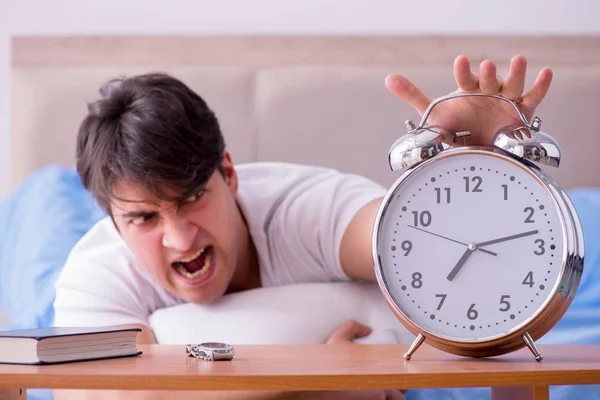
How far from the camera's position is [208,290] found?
157cm

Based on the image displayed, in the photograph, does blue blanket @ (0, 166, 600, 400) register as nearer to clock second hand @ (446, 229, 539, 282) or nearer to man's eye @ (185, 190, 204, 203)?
man's eye @ (185, 190, 204, 203)

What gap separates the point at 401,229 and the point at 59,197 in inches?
62.9

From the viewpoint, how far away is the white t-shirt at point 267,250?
160 centimetres

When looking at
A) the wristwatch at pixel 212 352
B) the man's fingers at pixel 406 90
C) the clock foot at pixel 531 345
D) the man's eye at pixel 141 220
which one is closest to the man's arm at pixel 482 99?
the man's fingers at pixel 406 90

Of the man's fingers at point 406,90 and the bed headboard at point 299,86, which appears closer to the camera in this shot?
the man's fingers at point 406,90

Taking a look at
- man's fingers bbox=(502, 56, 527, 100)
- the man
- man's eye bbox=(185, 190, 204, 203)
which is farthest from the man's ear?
man's fingers bbox=(502, 56, 527, 100)

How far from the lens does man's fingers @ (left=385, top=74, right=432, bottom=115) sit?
3.51 ft

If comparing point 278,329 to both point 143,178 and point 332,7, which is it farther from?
point 332,7

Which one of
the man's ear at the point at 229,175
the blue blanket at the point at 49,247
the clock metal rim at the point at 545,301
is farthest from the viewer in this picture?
the blue blanket at the point at 49,247

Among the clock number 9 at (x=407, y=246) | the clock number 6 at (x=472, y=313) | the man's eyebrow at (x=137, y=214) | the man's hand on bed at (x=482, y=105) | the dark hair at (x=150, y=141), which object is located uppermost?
the man's hand on bed at (x=482, y=105)

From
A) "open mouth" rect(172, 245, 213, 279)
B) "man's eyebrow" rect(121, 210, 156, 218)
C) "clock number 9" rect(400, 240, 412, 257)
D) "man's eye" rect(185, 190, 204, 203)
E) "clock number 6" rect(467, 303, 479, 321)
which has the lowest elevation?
"open mouth" rect(172, 245, 213, 279)

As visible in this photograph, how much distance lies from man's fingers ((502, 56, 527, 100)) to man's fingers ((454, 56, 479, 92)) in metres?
0.04

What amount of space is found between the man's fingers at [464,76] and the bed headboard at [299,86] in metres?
1.74

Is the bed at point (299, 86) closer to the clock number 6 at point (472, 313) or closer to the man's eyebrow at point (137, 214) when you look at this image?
the man's eyebrow at point (137, 214)
